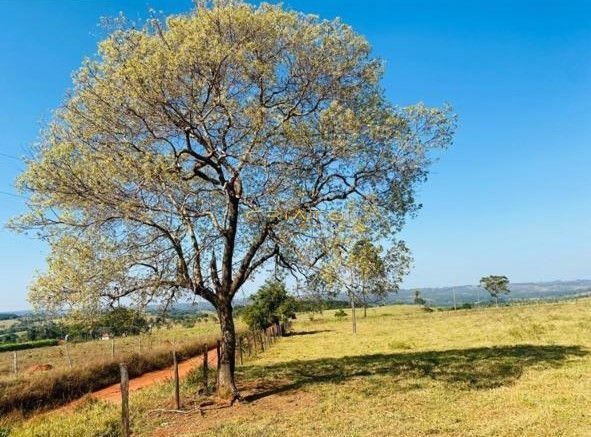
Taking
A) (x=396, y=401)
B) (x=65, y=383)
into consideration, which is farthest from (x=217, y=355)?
(x=396, y=401)

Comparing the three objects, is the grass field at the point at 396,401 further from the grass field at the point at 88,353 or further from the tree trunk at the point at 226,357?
the grass field at the point at 88,353

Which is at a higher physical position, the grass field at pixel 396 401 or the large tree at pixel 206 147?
the large tree at pixel 206 147

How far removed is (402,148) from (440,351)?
1654 cm

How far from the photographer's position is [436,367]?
23641 mm

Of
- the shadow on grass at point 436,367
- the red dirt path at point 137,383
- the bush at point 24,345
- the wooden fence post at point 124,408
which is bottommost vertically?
the bush at point 24,345

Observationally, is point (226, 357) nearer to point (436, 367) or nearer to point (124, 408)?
point (124, 408)

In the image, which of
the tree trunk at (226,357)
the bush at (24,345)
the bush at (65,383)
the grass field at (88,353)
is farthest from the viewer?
the bush at (24,345)

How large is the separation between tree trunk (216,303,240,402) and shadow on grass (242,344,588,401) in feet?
3.05

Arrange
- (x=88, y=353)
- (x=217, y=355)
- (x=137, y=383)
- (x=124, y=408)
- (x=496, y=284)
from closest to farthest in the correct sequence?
(x=124, y=408) → (x=217, y=355) → (x=137, y=383) → (x=88, y=353) → (x=496, y=284)

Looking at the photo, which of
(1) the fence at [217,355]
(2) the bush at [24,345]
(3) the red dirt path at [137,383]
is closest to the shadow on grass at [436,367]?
(1) the fence at [217,355]

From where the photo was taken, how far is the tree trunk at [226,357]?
62.3ft

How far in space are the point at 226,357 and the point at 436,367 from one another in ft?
33.5

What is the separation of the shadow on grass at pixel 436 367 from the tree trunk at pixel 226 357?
93cm

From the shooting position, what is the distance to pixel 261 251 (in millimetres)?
21375
